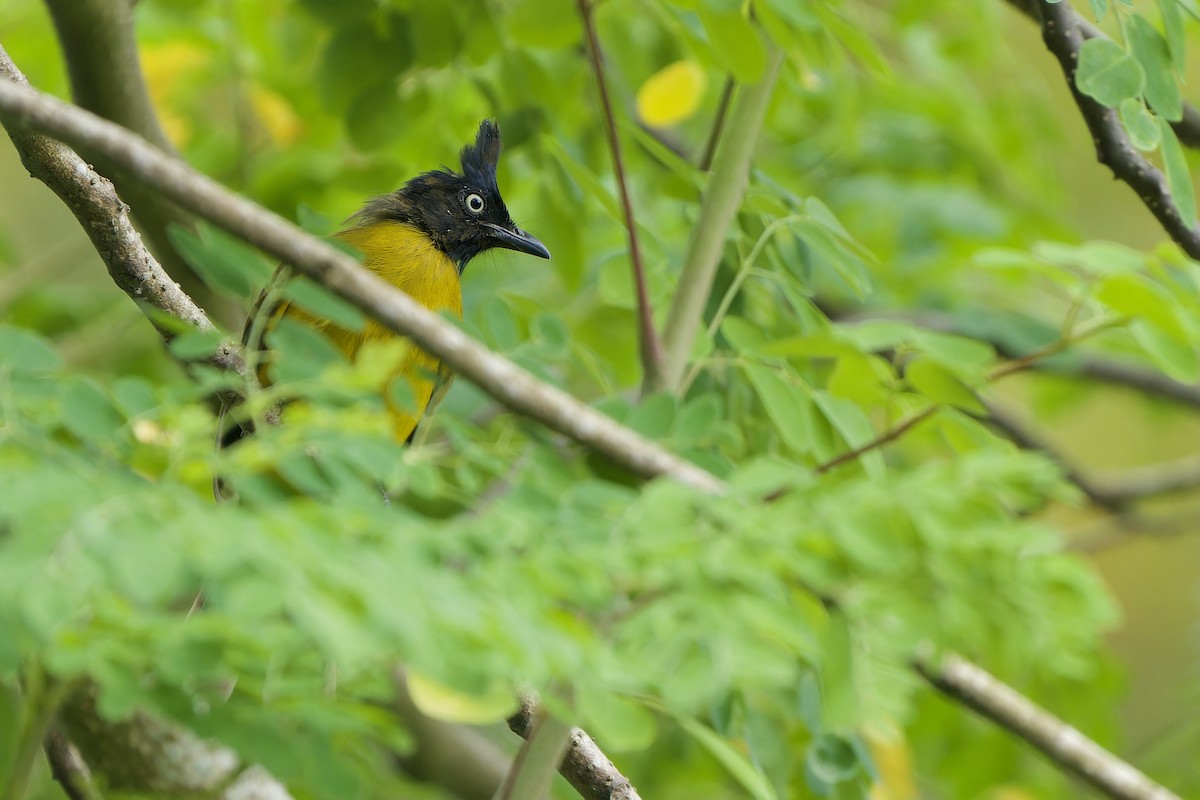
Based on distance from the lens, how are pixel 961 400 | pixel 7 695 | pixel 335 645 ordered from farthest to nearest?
pixel 961 400 < pixel 7 695 < pixel 335 645

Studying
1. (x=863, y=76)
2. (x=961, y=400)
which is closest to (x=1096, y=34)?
(x=961, y=400)

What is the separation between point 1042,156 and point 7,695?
4631 mm

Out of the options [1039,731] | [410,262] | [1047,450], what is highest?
[410,262]

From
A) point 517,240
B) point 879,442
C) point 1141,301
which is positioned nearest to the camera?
point 879,442

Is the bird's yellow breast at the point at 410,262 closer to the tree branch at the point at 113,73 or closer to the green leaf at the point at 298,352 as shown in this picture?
the tree branch at the point at 113,73

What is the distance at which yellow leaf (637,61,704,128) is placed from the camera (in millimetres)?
3600

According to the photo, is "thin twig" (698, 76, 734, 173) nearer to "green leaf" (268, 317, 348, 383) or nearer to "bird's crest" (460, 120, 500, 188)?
"bird's crest" (460, 120, 500, 188)

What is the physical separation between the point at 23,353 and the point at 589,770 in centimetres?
125

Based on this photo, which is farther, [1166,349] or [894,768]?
[894,768]

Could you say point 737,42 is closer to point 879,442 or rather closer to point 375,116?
point 879,442

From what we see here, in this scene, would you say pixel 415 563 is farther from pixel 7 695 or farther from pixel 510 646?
pixel 7 695

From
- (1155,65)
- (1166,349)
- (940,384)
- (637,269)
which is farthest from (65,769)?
(1155,65)

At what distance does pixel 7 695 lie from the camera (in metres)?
1.48

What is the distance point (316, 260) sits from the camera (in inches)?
59.6
